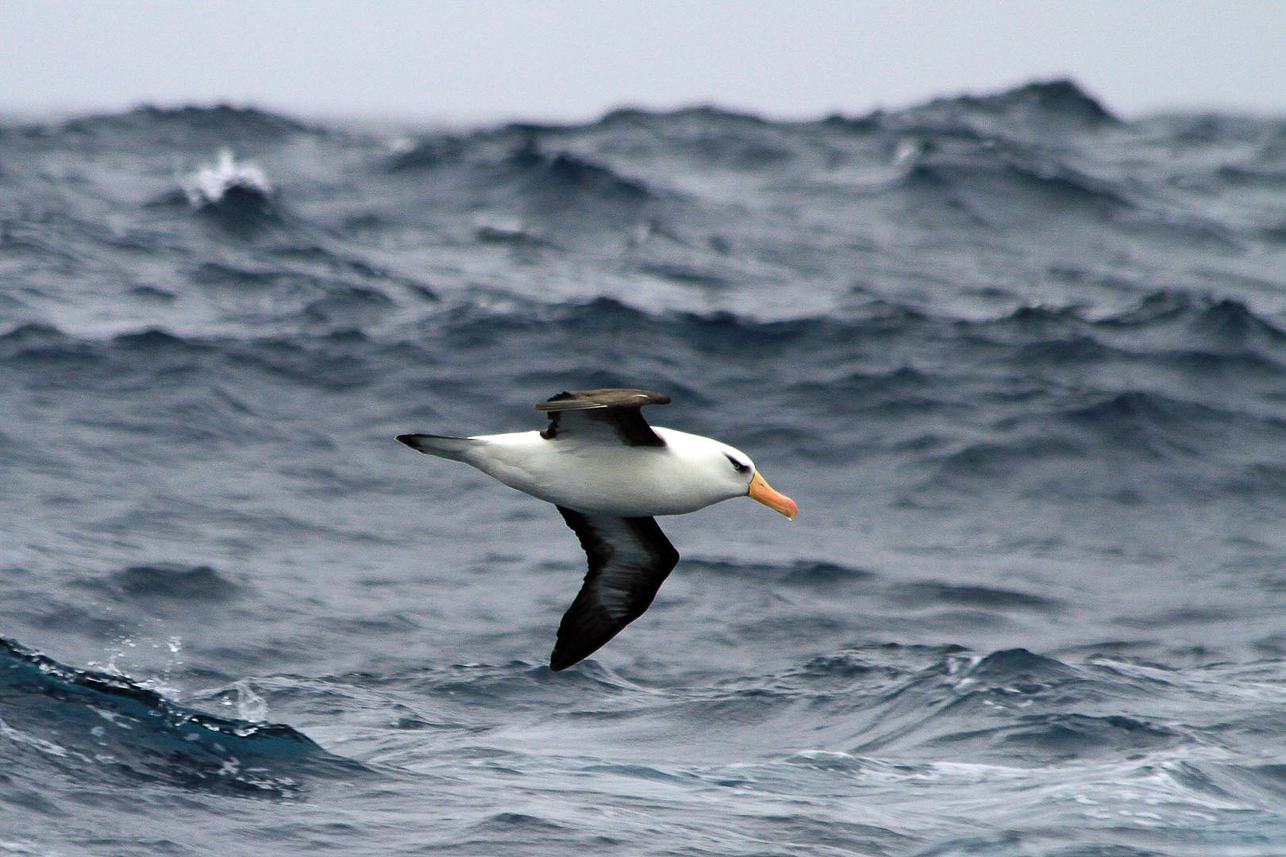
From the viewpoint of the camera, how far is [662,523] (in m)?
15.1

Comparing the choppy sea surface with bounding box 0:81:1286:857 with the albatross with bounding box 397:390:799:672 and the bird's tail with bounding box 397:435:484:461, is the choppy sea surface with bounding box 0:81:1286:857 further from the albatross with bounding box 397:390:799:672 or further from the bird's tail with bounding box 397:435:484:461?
the bird's tail with bounding box 397:435:484:461

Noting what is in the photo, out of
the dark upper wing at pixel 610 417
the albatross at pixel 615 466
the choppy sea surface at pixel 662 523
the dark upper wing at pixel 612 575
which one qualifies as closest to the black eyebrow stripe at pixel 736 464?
the albatross at pixel 615 466

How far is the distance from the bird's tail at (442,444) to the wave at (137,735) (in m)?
2.57

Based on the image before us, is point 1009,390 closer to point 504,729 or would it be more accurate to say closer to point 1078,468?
point 1078,468

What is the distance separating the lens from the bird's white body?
8117 millimetres

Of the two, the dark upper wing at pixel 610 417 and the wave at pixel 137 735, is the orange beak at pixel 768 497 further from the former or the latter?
the wave at pixel 137 735

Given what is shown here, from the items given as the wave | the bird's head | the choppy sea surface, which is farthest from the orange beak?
the wave

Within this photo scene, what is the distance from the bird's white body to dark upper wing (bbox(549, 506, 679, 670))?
90 centimetres

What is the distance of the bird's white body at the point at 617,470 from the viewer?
8117 millimetres

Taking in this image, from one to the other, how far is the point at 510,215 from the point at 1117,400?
40.0 feet

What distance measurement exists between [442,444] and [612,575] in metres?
→ 1.82

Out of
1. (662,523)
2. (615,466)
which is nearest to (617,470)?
(615,466)

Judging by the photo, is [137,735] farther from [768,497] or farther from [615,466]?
[768,497]

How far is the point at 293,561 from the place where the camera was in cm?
1336
